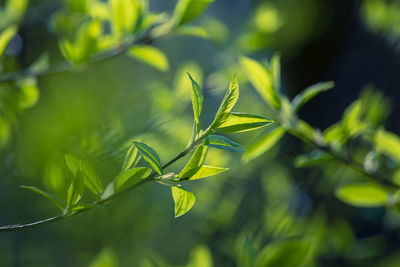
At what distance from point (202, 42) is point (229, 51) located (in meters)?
0.92

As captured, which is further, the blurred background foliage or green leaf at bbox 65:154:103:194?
the blurred background foliage

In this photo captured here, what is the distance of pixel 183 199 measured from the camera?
31 cm

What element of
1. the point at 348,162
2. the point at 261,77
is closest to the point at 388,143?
the point at 348,162

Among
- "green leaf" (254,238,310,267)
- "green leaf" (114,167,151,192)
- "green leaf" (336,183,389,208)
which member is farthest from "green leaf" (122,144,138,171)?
"green leaf" (336,183,389,208)

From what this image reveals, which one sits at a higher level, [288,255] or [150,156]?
[150,156]

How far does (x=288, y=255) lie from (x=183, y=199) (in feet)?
0.53

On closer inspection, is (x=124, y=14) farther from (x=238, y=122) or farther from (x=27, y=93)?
(x=238, y=122)

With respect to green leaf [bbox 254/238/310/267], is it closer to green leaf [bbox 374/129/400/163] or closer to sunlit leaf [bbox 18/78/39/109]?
green leaf [bbox 374/129/400/163]

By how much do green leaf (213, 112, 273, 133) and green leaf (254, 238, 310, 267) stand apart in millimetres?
161

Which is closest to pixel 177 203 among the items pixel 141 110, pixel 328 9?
pixel 141 110

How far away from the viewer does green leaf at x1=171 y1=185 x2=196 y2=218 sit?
1.01 ft

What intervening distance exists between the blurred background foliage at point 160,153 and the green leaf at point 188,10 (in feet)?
0.07

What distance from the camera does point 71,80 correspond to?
0.86 m

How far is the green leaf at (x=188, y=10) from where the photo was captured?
50cm
